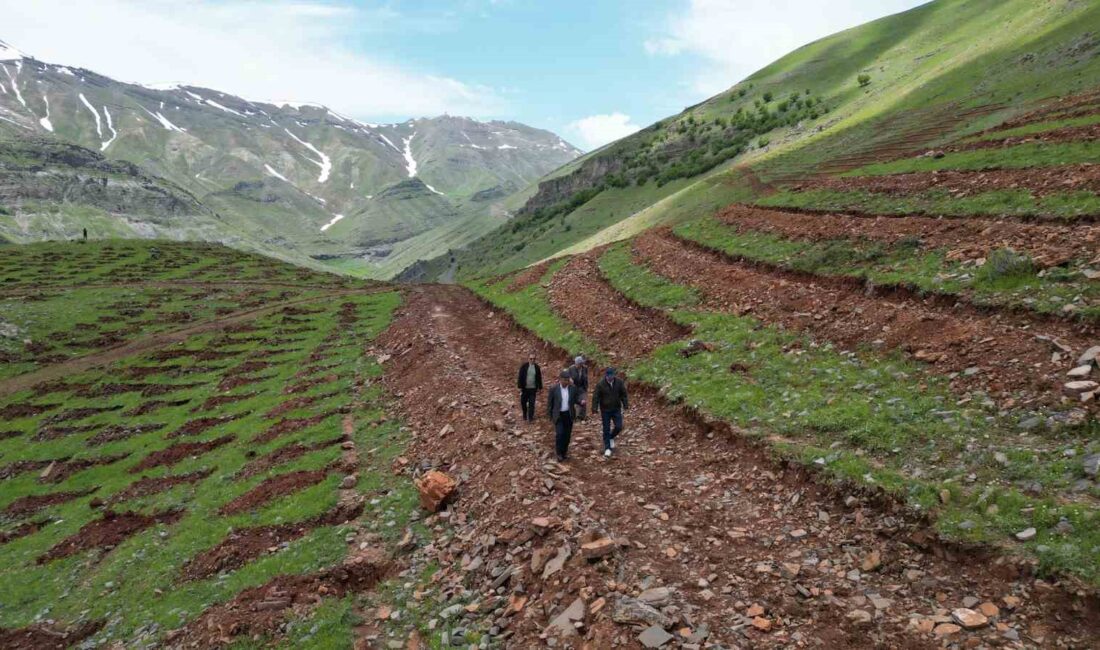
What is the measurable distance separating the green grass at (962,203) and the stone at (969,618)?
21.8 metres

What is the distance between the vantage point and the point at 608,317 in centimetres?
3534

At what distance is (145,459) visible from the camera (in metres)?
30.0

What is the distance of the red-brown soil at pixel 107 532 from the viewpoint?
21.7 meters

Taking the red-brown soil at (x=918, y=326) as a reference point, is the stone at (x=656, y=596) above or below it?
below

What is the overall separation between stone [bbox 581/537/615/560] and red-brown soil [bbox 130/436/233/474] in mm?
25321

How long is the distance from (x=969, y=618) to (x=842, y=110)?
105750 mm

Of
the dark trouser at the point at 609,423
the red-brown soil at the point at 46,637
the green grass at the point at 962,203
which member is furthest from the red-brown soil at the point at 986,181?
the red-brown soil at the point at 46,637

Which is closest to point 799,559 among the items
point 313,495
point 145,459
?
point 313,495

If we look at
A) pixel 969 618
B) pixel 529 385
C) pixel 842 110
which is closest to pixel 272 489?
pixel 529 385

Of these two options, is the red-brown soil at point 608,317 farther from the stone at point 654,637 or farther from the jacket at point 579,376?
the stone at point 654,637

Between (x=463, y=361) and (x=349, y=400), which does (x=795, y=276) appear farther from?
(x=349, y=400)

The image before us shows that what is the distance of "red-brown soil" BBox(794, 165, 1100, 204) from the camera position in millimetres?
26359

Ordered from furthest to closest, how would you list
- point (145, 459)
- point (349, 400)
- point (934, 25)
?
point (934, 25) → point (349, 400) → point (145, 459)

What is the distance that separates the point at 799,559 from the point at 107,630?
19.0 m
